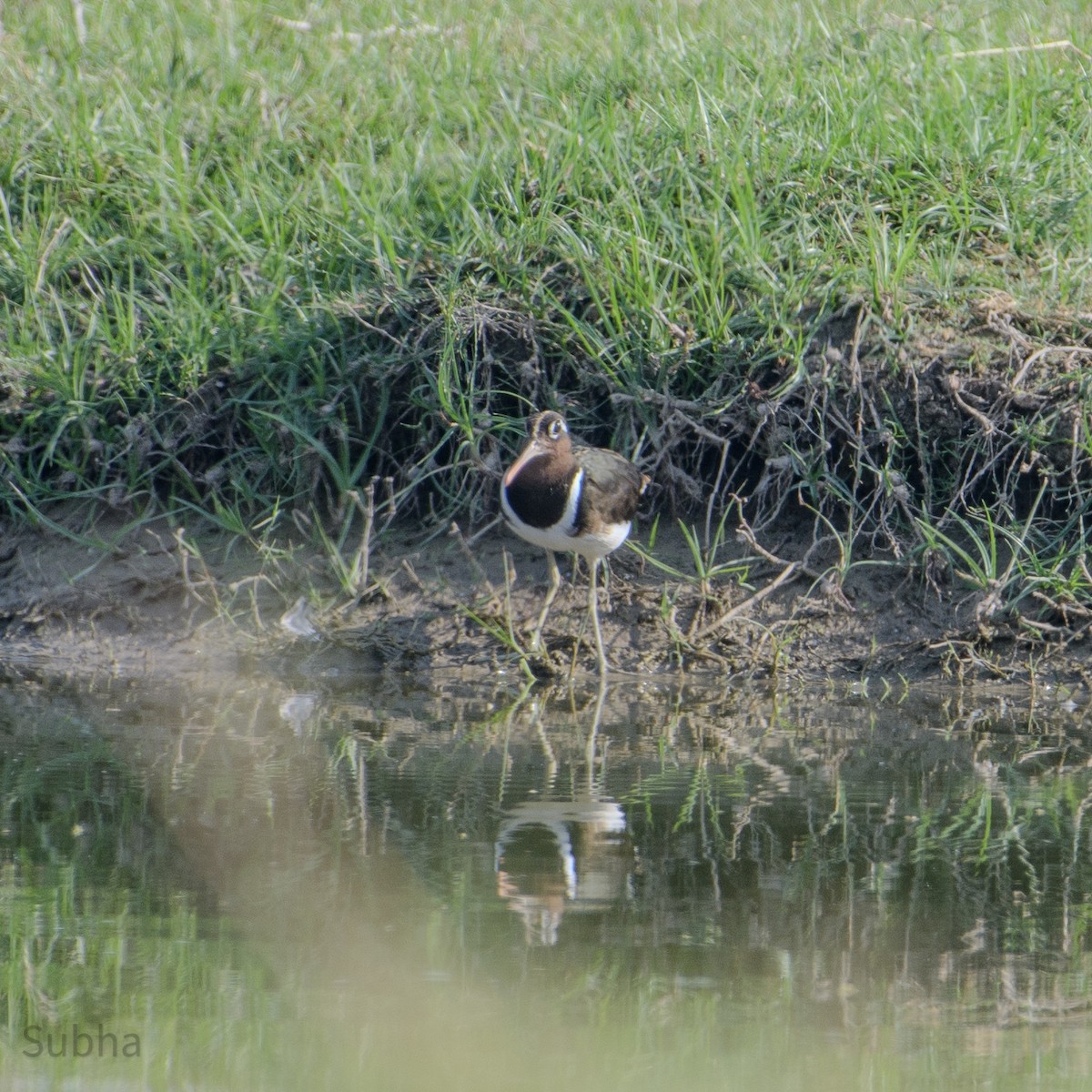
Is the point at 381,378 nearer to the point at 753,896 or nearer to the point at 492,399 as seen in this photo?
the point at 492,399

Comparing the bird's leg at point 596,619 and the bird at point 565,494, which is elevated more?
the bird at point 565,494

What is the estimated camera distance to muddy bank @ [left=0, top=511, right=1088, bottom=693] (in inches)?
218

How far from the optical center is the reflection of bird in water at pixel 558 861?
341 centimetres

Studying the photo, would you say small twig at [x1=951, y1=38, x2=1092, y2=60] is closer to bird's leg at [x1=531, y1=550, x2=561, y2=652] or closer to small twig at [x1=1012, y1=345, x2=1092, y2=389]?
small twig at [x1=1012, y1=345, x2=1092, y2=389]

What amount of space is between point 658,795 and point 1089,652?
82.8 inches

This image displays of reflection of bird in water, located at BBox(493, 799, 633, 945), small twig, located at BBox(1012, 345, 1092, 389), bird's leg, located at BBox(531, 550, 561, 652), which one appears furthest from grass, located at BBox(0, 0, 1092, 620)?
reflection of bird in water, located at BBox(493, 799, 633, 945)

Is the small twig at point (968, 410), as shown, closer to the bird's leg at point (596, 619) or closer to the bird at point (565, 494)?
the bird at point (565, 494)

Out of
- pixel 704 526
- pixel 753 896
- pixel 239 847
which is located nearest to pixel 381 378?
pixel 704 526

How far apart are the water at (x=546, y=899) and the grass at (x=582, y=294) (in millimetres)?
1156

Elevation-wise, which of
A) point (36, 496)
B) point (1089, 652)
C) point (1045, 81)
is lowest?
point (1089, 652)

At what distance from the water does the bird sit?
2.09 feet

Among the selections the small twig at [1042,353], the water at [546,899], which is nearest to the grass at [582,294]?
the small twig at [1042,353]

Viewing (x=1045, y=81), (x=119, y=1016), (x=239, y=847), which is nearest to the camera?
(x=119, y=1016)

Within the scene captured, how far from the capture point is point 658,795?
416cm
